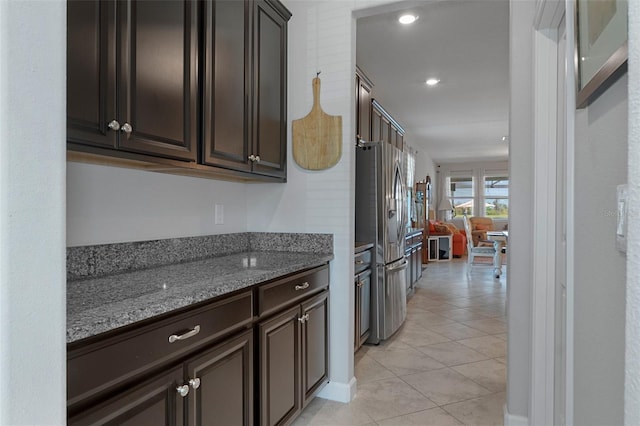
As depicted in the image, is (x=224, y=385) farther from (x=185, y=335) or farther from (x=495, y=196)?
(x=495, y=196)

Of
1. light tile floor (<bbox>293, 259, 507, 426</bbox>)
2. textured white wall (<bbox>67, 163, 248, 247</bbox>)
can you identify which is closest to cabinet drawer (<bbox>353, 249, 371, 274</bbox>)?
light tile floor (<bbox>293, 259, 507, 426</bbox>)

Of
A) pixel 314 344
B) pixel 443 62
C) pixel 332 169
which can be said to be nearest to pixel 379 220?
pixel 332 169

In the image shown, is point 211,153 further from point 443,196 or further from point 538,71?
point 443,196

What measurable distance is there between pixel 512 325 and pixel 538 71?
1296 mm

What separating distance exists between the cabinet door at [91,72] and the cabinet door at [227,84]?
490 mm

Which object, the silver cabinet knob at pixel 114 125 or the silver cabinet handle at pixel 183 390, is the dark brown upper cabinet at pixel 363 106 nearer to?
the silver cabinet knob at pixel 114 125

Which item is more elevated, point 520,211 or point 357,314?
point 520,211

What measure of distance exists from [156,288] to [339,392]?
151 cm

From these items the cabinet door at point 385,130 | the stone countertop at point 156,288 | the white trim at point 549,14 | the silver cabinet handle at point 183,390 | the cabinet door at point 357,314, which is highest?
the cabinet door at point 385,130

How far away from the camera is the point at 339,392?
2326 mm

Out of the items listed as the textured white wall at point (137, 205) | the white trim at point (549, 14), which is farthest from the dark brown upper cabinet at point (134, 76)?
the white trim at point (549, 14)

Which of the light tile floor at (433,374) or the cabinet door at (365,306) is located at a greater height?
the cabinet door at (365,306)

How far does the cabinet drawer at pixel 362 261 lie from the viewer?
113 inches

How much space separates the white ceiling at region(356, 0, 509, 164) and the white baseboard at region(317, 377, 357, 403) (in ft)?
7.69
